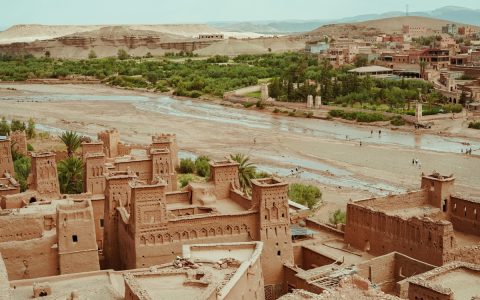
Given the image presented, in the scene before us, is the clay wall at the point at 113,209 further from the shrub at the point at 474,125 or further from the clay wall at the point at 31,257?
the shrub at the point at 474,125

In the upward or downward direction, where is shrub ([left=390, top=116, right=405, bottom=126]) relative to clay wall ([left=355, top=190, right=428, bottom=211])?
downward

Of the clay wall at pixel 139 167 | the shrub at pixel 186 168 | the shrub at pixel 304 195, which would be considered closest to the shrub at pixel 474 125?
the shrub at pixel 304 195

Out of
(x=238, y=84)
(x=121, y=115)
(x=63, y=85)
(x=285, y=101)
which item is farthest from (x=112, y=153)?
(x=63, y=85)

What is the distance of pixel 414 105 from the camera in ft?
224

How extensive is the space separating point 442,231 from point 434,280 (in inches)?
162

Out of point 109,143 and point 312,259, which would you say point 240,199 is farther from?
point 109,143

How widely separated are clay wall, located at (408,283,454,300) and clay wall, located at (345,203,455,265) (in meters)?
5.21

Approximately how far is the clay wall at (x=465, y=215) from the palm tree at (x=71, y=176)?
16019 mm

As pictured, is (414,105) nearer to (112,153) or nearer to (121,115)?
(121,115)

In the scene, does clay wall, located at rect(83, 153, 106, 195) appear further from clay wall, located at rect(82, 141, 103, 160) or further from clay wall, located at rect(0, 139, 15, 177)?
clay wall, located at rect(0, 139, 15, 177)

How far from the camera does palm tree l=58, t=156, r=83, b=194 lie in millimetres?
29938

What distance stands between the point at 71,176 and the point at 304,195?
37.6 ft

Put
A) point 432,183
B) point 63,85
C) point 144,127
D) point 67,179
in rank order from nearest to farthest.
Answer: point 432,183 → point 67,179 → point 144,127 → point 63,85

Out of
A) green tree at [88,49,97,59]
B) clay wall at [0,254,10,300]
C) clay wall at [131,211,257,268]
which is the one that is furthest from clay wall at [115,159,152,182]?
green tree at [88,49,97,59]
